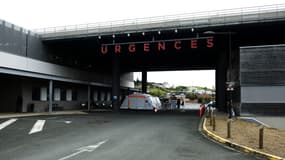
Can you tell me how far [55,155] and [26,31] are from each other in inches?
965

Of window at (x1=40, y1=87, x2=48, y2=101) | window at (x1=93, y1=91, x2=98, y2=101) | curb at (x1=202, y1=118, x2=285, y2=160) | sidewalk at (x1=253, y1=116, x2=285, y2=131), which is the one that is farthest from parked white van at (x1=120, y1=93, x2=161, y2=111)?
→ curb at (x1=202, y1=118, x2=285, y2=160)

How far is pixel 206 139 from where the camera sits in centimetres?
1274

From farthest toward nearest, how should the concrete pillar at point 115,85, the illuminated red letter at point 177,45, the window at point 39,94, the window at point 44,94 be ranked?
the concrete pillar at point 115,85 → the window at point 44,94 → the window at point 39,94 → the illuminated red letter at point 177,45

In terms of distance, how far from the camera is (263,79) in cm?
2331

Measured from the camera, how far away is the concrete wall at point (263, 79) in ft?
74.9

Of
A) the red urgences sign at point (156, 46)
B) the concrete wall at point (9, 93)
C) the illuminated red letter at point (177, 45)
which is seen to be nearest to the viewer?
the concrete wall at point (9, 93)

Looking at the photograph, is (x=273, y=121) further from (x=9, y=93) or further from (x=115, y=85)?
(x=9, y=93)

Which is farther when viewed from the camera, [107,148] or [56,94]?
[56,94]

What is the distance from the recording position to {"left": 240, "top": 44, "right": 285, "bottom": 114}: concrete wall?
22.8 meters

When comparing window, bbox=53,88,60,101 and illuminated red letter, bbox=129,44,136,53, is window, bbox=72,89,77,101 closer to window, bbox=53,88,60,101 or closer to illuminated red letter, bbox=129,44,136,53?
window, bbox=53,88,60,101

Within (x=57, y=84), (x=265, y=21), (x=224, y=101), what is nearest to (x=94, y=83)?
(x=57, y=84)

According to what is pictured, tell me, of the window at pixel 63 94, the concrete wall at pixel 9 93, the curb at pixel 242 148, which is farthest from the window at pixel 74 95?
the curb at pixel 242 148

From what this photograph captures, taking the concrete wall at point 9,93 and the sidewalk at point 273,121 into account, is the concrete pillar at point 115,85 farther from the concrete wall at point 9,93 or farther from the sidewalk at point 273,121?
the sidewalk at point 273,121

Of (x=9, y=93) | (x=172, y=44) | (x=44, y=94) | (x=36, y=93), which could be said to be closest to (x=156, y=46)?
(x=172, y=44)
